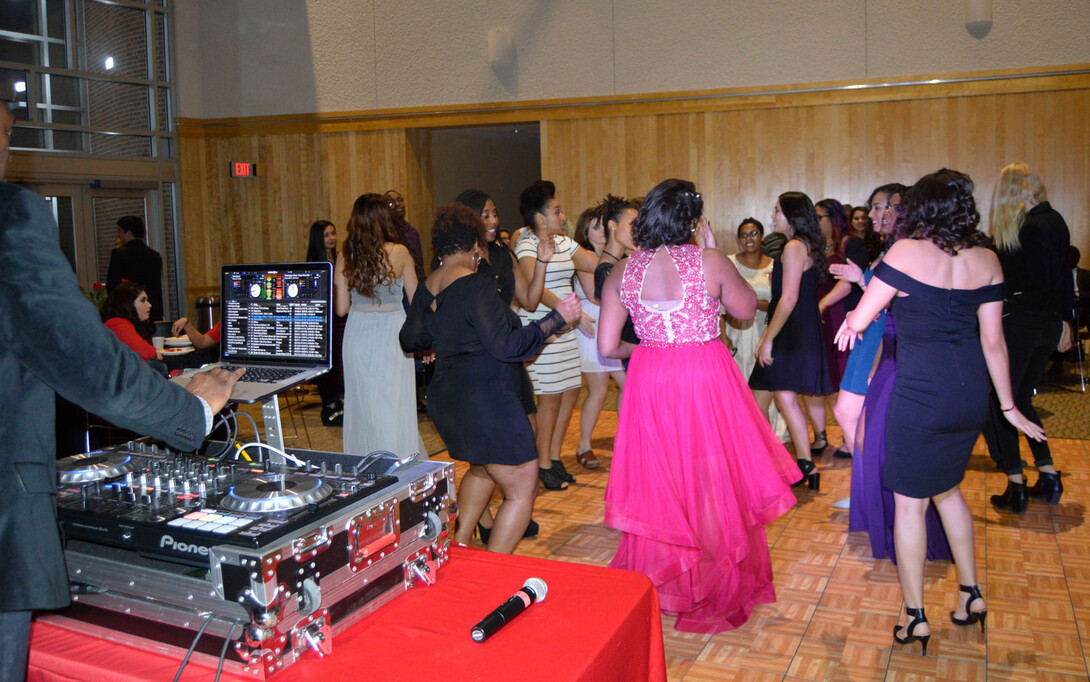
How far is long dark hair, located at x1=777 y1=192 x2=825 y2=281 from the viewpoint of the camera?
14.6 ft

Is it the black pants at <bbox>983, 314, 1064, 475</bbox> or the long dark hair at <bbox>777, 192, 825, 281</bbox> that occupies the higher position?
the long dark hair at <bbox>777, 192, 825, 281</bbox>

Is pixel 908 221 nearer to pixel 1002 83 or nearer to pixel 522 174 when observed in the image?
pixel 1002 83

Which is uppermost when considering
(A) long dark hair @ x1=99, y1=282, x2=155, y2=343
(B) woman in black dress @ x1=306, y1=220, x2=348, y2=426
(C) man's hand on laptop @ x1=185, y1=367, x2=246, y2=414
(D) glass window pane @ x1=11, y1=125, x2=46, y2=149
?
(D) glass window pane @ x1=11, y1=125, x2=46, y2=149

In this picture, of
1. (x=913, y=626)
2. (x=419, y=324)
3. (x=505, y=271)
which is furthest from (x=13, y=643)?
(x=505, y=271)

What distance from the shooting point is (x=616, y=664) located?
4.91ft

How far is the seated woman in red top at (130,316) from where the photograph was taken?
4766 mm

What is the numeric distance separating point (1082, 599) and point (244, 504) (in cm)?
334

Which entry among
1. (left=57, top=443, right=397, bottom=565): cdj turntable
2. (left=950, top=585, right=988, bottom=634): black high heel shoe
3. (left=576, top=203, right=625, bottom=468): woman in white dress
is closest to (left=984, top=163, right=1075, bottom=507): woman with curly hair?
Answer: (left=950, top=585, right=988, bottom=634): black high heel shoe

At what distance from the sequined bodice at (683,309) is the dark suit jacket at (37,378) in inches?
86.0

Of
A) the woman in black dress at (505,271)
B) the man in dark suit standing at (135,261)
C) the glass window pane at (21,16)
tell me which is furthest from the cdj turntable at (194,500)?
the glass window pane at (21,16)

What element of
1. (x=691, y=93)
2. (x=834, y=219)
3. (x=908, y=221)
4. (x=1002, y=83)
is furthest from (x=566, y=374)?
(x=1002, y=83)

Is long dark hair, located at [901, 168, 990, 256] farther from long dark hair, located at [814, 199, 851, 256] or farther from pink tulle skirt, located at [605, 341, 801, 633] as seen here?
long dark hair, located at [814, 199, 851, 256]

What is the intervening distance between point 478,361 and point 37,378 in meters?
1.85

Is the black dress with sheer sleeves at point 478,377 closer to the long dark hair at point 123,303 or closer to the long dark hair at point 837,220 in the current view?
the long dark hair at point 123,303
